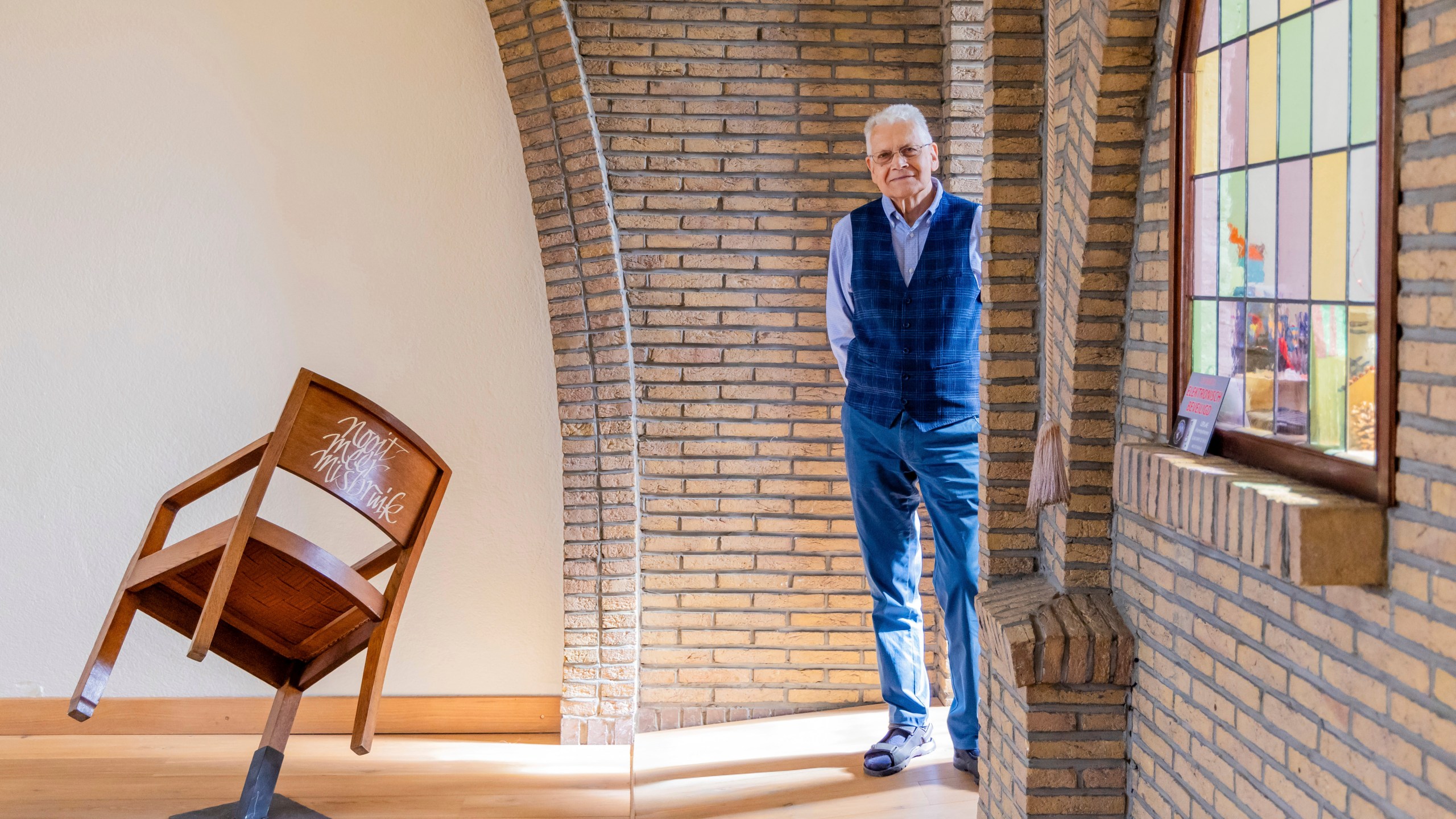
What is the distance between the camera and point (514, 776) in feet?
13.2

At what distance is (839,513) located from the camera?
4.29 meters

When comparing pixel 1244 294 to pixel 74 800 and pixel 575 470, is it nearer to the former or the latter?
pixel 575 470

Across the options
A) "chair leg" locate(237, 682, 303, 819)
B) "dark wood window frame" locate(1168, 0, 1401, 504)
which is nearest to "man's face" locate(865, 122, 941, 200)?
"dark wood window frame" locate(1168, 0, 1401, 504)

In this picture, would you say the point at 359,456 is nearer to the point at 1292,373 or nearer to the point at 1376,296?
the point at 1292,373

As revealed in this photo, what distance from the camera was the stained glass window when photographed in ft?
5.48

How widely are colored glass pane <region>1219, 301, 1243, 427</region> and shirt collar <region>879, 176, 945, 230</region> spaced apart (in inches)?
49.9

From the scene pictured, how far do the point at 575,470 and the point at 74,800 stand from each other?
200cm

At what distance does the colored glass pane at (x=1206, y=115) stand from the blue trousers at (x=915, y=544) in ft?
3.60

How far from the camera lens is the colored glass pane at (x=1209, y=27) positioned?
211 cm

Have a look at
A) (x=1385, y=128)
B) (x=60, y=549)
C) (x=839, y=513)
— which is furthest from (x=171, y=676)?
(x=1385, y=128)

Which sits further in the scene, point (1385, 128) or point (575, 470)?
point (575, 470)

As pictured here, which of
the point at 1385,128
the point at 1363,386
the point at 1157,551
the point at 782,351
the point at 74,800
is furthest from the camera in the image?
the point at 782,351

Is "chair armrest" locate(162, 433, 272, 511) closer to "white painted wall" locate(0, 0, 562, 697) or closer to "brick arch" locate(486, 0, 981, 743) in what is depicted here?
"white painted wall" locate(0, 0, 562, 697)

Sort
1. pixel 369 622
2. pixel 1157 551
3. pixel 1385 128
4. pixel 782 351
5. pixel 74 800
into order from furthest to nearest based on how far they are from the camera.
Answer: pixel 782 351 < pixel 74 800 < pixel 369 622 < pixel 1157 551 < pixel 1385 128
